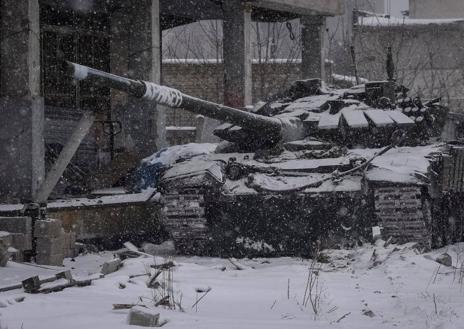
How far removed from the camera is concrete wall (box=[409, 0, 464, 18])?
109ft

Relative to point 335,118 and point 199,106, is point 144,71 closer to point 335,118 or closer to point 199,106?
point 335,118

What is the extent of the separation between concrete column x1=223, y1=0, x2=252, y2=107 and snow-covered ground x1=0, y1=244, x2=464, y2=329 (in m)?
5.98

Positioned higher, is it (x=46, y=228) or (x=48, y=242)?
(x=46, y=228)

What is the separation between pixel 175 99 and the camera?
6.55 m

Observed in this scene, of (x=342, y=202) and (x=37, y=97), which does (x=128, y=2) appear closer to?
(x=37, y=97)

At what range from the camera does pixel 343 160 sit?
7230mm

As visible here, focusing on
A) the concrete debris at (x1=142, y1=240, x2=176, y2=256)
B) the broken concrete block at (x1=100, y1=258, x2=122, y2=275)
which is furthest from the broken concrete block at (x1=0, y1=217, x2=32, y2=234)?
the concrete debris at (x1=142, y1=240, x2=176, y2=256)

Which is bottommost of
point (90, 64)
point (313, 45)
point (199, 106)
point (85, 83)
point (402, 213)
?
point (402, 213)

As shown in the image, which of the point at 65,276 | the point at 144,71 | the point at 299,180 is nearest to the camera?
the point at 65,276

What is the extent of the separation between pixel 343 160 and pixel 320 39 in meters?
7.93

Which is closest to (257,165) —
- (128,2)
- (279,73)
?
(128,2)

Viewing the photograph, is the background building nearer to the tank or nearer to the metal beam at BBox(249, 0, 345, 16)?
the metal beam at BBox(249, 0, 345, 16)

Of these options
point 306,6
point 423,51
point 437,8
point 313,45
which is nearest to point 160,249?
point 306,6

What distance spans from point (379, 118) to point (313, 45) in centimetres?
709
